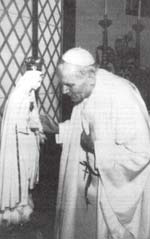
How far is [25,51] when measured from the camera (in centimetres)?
412

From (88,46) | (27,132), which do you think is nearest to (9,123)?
(27,132)

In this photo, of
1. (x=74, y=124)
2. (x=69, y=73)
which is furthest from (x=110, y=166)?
(x=69, y=73)

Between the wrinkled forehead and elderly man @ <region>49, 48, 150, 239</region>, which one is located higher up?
the wrinkled forehead

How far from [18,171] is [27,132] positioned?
1.11 feet

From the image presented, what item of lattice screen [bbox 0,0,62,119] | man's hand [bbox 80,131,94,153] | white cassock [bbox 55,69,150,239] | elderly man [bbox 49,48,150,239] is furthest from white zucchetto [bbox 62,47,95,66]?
lattice screen [bbox 0,0,62,119]

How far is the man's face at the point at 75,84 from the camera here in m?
2.10

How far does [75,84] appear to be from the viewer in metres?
2.11

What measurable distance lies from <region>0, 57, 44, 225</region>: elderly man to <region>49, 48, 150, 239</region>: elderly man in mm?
810

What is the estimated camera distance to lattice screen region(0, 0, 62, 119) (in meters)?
3.89

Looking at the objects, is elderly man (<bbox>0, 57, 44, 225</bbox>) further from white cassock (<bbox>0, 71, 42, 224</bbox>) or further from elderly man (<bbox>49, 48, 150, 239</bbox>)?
elderly man (<bbox>49, 48, 150, 239</bbox>)

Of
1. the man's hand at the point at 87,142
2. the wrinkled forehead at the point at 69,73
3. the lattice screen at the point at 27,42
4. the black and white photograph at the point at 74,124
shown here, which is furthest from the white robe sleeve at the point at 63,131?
the lattice screen at the point at 27,42

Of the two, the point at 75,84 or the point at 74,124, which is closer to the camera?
the point at 75,84

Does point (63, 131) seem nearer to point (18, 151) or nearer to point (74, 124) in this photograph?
point (74, 124)

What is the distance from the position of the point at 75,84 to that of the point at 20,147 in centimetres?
129
